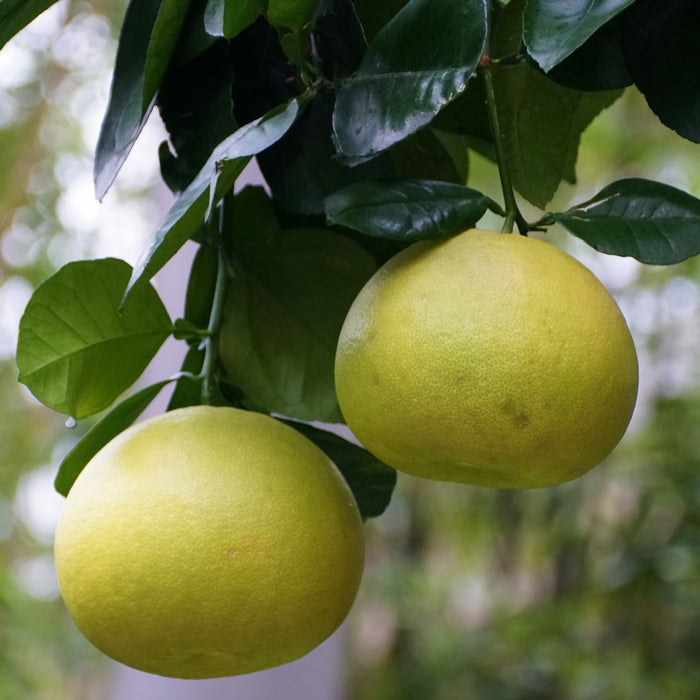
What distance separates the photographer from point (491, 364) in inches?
13.9

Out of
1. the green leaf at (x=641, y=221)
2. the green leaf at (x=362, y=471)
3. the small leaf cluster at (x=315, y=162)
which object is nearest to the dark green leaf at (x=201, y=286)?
the small leaf cluster at (x=315, y=162)

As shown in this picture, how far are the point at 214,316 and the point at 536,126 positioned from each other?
22 cm

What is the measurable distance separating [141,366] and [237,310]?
3.0 inches

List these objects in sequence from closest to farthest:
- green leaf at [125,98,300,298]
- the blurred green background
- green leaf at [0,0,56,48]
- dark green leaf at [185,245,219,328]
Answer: green leaf at [125,98,300,298]
green leaf at [0,0,56,48]
dark green leaf at [185,245,219,328]
the blurred green background

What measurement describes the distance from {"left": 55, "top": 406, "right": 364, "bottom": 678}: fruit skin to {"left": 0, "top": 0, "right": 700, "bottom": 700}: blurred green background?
5.46ft

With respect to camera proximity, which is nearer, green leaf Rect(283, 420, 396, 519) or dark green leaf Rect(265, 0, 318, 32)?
dark green leaf Rect(265, 0, 318, 32)

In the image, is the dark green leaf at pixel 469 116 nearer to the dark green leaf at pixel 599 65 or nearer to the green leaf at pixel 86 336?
the dark green leaf at pixel 599 65

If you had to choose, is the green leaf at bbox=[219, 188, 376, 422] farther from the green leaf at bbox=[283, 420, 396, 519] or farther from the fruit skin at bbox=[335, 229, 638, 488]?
the fruit skin at bbox=[335, 229, 638, 488]

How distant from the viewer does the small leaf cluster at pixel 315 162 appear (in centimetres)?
38

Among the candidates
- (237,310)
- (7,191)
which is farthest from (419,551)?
(237,310)

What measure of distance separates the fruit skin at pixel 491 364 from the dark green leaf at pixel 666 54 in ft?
0.31

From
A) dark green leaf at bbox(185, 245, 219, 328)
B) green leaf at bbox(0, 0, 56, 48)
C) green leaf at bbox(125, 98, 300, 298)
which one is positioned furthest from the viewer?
dark green leaf at bbox(185, 245, 219, 328)

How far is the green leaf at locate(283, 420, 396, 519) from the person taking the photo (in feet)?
1.76

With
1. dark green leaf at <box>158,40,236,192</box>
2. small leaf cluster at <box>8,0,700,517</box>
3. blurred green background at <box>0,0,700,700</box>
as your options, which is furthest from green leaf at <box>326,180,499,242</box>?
blurred green background at <box>0,0,700,700</box>
